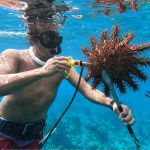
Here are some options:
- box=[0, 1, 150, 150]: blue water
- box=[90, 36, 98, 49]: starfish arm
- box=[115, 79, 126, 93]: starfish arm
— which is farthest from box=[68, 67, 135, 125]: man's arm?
box=[0, 1, 150, 150]: blue water

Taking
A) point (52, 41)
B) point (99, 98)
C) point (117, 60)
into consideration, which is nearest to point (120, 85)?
point (117, 60)

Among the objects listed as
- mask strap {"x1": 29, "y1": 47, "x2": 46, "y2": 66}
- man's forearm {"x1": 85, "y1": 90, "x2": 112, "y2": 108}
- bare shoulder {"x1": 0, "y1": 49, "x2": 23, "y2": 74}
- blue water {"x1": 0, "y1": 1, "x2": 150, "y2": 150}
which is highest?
bare shoulder {"x1": 0, "y1": 49, "x2": 23, "y2": 74}

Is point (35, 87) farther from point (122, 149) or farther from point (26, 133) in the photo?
point (122, 149)

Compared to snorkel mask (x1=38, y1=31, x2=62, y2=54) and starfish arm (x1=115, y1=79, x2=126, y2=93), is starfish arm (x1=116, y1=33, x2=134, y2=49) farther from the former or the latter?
snorkel mask (x1=38, y1=31, x2=62, y2=54)

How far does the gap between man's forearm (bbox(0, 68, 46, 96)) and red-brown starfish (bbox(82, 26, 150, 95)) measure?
2.48 feet

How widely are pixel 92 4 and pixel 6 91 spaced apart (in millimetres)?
11669

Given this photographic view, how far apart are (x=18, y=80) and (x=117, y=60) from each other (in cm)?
141

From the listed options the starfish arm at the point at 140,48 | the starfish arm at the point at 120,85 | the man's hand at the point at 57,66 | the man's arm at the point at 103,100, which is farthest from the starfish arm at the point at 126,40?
the man's arm at the point at 103,100

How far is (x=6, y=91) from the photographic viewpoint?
14.2 feet

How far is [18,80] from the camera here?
13.8 ft

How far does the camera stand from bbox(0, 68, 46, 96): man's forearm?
4.18 meters

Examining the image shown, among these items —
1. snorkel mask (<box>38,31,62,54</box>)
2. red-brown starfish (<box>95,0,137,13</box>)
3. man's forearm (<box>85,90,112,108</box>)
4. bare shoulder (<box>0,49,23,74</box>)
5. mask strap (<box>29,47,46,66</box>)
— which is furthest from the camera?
red-brown starfish (<box>95,0,137,13</box>)

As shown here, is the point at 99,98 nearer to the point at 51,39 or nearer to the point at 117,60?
the point at 51,39

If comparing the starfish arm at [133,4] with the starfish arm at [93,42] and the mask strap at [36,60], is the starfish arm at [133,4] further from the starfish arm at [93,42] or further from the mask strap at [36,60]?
the starfish arm at [93,42]
